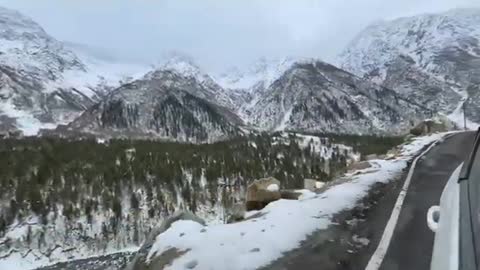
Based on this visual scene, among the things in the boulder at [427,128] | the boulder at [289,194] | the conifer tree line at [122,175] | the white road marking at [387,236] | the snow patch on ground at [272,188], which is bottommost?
the conifer tree line at [122,175]

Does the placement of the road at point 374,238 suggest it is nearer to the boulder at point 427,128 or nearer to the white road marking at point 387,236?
the white road marking at point 387,236

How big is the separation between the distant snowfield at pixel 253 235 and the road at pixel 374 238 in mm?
228

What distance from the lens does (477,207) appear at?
338 centimetres

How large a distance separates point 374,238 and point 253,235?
2.03 meters

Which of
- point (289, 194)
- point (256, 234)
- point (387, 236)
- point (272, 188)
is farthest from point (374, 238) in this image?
point (289, 194)

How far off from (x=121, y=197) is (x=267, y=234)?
10039cm

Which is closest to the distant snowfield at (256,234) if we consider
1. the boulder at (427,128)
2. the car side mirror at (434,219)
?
the car side mirror at (434,219)

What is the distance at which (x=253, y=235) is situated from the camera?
8352 mm

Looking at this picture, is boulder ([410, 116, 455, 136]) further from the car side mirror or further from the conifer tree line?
the conifer tree line

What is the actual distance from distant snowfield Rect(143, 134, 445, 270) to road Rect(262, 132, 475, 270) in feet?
0.75

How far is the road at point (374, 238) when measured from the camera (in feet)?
24.6

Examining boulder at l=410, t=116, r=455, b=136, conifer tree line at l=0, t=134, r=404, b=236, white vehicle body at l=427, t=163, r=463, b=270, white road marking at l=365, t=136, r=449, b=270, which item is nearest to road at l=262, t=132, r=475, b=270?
white road marking at l=365, t=136, r=449, b=270

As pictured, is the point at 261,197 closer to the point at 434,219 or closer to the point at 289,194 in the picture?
the point at 289,194

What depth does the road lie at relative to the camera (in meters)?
7.51
